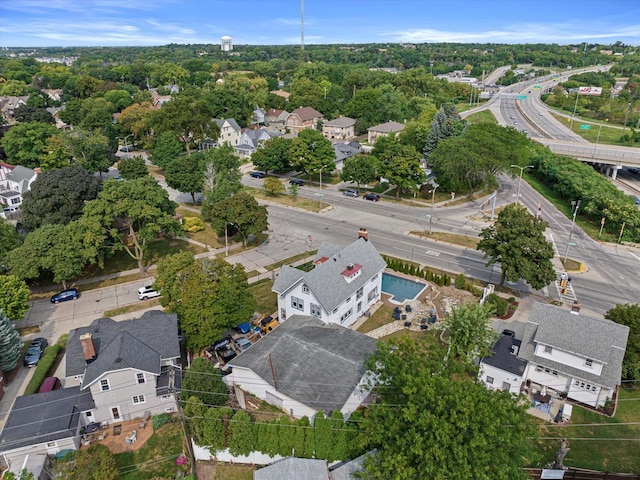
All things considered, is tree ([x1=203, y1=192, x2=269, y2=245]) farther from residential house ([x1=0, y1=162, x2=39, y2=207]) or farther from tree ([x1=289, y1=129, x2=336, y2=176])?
residential house ([x1=0, y1=162, x2=39, y2=207])

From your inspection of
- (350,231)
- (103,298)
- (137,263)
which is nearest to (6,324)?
(103,298)

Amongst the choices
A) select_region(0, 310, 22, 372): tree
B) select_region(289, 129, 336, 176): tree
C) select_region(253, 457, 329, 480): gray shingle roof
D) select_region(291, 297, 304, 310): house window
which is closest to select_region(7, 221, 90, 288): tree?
select_region(0, 310, 22, 372): tree

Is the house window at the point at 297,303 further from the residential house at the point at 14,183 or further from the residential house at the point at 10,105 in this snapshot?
the residential house at the point at 10,105

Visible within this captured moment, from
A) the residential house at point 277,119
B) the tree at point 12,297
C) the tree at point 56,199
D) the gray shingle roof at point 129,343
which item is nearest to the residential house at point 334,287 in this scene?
the gray shingle roof at point 129,343

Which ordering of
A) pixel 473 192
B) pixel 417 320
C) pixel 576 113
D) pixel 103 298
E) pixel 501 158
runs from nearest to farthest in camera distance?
pixel 417 320
pixel 103 298
pixel 501 158
pixel 473 192
pixel 576 113

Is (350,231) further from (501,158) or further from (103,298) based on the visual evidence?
(103,298)
